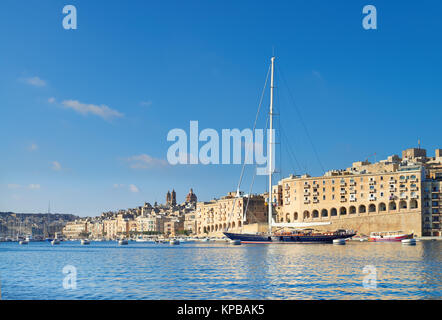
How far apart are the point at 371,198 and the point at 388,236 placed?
59.9ft

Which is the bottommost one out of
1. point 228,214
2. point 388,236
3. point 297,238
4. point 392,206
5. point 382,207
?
point 388,236

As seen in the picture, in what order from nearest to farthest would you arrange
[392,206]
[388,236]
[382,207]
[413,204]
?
1. [388,236]
2. [413,204]
3. [392,206]
4. [382,207]

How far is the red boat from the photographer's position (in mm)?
96438

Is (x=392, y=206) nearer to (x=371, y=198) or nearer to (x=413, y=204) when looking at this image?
(x=371, y=198)

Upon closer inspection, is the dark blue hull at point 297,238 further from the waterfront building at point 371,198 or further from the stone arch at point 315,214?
the stone arch at point 315,214

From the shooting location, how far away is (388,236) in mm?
98938

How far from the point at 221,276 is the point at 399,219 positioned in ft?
279

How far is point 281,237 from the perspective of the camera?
9094cm

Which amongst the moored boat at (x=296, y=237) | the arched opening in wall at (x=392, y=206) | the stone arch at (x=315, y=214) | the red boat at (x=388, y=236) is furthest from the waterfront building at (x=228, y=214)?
the moored boat at (x=296, y=237)

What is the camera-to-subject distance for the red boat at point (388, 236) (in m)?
96.4

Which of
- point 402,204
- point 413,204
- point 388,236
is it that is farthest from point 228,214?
point 388,236

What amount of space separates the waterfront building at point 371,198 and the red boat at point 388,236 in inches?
131
